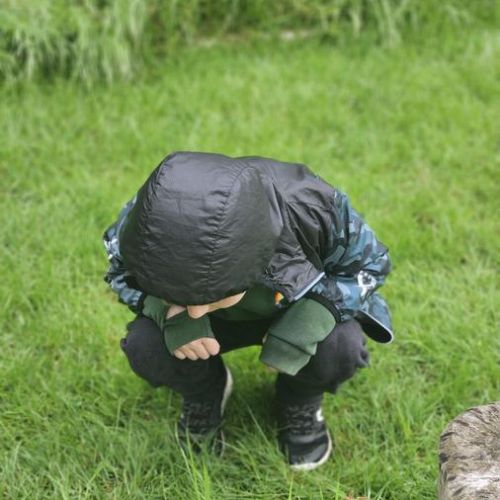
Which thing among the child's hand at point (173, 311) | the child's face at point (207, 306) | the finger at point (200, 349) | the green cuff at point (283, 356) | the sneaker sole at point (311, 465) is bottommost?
the sneaker sole at point (311, 465)

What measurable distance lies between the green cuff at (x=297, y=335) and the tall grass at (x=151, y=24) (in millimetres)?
2376

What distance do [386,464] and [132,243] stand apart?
1120 mm

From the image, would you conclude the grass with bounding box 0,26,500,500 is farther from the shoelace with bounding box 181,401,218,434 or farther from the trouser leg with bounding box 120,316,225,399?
the trouser leg with bounding box 120,316,225,399

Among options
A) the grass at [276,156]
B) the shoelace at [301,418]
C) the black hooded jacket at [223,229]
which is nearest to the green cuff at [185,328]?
the black hooded jacket at [223,229]

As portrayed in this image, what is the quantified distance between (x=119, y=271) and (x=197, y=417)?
59 cm

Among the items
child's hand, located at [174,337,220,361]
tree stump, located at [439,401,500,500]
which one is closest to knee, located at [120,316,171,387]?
child's hand, located at [174,337,220,361]

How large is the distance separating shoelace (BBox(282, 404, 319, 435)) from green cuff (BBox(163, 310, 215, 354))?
1.75 feet

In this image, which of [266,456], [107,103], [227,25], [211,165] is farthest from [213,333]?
[227,25]

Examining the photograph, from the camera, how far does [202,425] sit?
239 cm

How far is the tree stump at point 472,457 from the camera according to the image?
156 cm

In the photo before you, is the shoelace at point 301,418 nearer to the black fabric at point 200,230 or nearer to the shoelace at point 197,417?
the shoelace at point 197,417

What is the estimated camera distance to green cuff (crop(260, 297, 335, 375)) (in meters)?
1.98

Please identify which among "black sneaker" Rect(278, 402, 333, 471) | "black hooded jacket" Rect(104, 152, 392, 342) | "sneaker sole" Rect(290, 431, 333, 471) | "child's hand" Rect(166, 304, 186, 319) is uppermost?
"black hooded jacket" Rect(104, 152, 392, 342)

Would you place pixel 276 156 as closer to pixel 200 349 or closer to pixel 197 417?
pixel 197 417
